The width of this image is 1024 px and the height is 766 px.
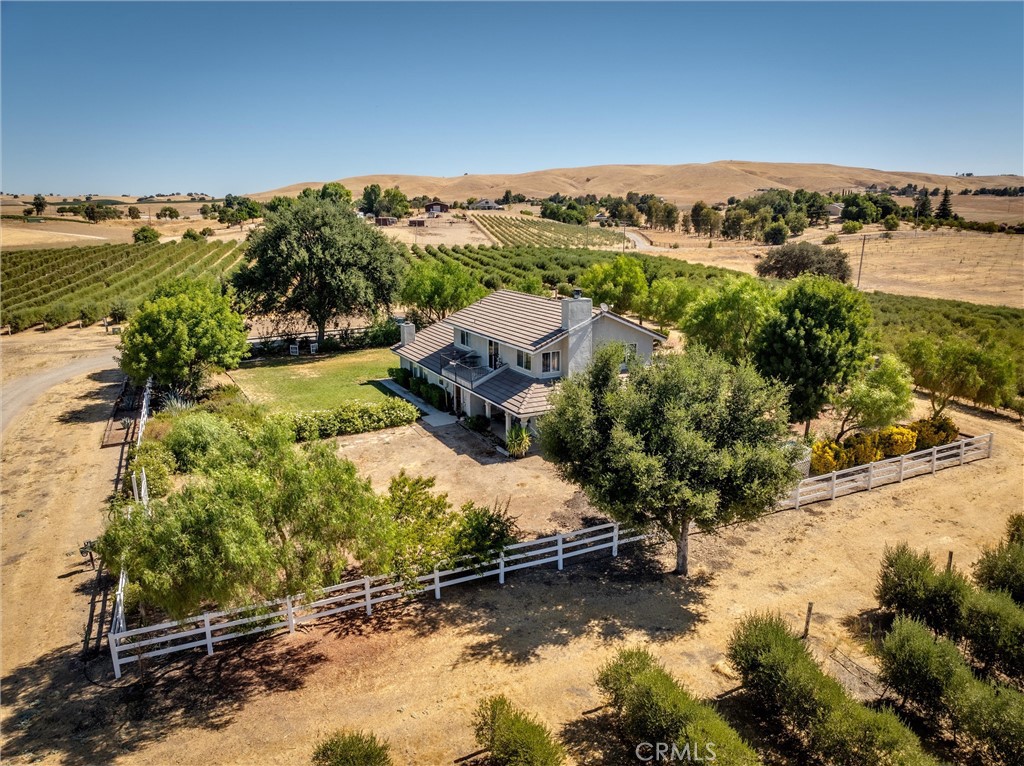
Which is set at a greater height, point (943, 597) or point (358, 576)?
point (943, 597)

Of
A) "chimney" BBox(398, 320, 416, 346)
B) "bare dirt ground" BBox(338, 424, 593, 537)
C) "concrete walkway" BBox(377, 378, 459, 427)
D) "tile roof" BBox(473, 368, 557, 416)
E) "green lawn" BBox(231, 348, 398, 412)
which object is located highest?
"chimney" BBox(398, 320, 416, 346)

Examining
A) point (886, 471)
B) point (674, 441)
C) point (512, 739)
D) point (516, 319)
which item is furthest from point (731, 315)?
point (512, 739)

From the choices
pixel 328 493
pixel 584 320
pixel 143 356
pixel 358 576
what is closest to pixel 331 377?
pixel 143 356

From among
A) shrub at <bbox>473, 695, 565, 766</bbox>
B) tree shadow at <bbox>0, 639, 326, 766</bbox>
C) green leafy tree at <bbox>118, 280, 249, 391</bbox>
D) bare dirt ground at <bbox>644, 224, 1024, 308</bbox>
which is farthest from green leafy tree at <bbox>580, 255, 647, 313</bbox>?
bare dirt ground at <bbox>644, 224, 1024, 308</bbox>

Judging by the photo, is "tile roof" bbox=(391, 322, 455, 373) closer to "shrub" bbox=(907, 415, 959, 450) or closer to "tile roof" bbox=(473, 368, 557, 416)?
"tile roof" bbox=(473, 368, 557, 416)

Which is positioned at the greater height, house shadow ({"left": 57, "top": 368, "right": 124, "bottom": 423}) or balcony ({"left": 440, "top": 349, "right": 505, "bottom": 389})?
balcony ({"left": 440, "top": 349, "right": 505, "bottom": 389})

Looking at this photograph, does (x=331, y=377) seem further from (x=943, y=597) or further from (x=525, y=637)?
(x=943, y=597)

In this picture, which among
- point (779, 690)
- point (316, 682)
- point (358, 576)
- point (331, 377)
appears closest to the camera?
point (779, 690)

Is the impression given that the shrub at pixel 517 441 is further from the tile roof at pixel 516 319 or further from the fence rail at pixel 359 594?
the fence rail at pixel 359 594
